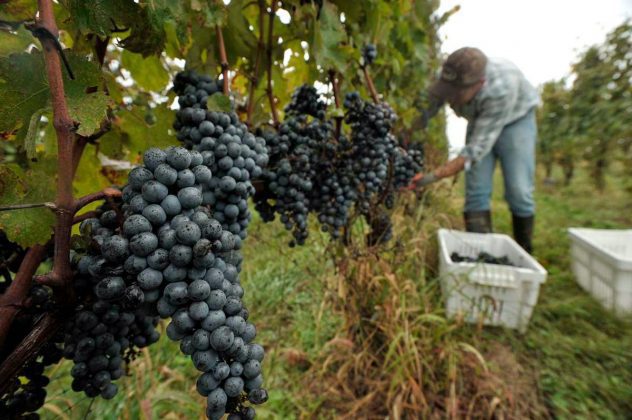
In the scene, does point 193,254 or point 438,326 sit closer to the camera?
point 193,254

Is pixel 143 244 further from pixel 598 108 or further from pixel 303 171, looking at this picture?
pixel 598 108

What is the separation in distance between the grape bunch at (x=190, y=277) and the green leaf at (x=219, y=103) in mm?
296

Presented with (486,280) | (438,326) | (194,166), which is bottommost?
(438,326)

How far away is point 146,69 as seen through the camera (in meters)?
1.07

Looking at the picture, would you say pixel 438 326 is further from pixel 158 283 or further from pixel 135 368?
pixel 158 283

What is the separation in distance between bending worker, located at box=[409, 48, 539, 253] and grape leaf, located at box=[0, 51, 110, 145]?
220 cm

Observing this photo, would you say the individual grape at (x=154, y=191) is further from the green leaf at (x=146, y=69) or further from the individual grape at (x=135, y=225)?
the green leaf at (x=146, y=69)

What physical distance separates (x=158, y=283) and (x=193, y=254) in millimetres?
67

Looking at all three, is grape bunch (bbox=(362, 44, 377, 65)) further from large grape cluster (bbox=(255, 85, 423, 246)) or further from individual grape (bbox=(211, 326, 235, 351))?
individual grape (bbox=(211, 326, 235, 351))

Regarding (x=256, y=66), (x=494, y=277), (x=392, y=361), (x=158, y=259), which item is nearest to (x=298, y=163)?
(x=256, y=66)

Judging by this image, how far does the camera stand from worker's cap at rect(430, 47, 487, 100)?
9.12ft

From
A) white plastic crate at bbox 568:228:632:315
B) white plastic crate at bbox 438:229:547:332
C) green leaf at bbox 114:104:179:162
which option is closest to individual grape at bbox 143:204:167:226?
green leaf at bbox 114:104:179:162

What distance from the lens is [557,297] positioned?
9.99 ft

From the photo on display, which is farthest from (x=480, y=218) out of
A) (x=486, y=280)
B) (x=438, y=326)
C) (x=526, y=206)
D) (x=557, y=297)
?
(x=438, y=326)
